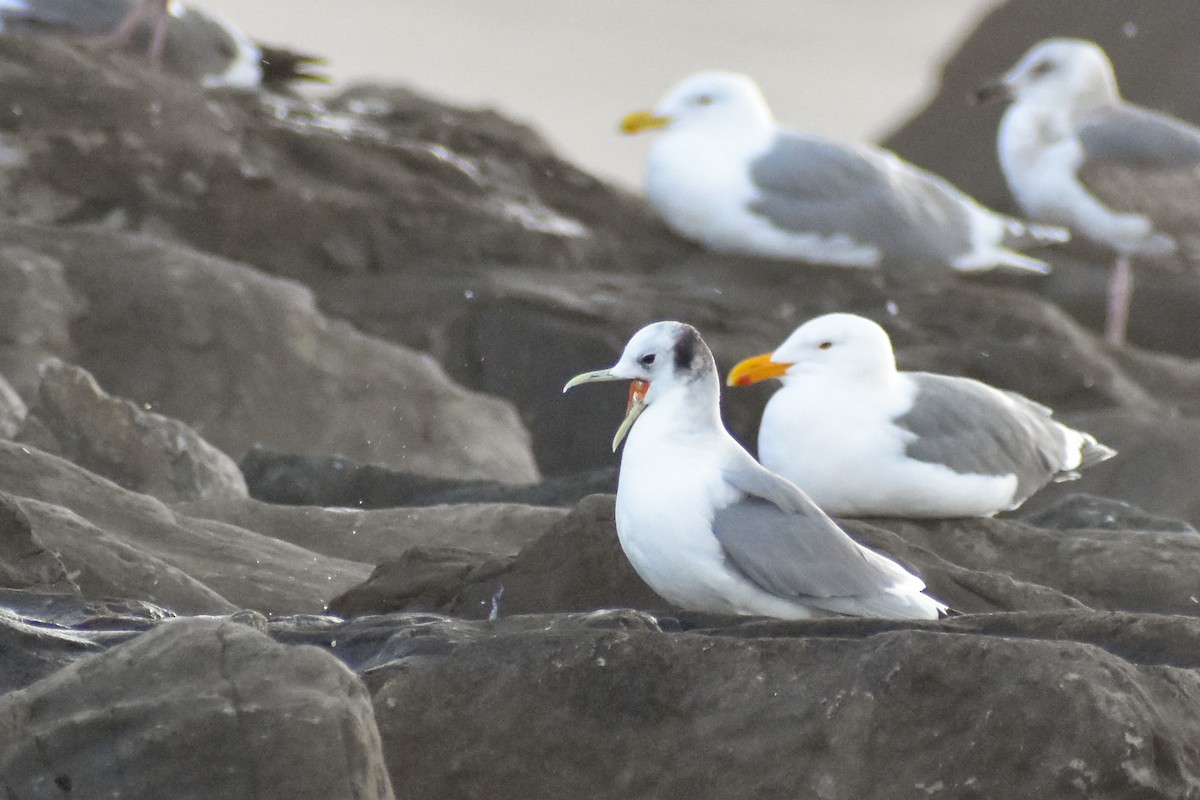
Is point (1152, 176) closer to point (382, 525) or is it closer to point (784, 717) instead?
point (382, 525)

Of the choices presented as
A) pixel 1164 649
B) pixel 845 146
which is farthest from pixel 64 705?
pixel 845 146

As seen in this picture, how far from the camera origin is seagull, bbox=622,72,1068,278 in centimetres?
1067

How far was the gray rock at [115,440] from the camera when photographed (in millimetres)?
6180

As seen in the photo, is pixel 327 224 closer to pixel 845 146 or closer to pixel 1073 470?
pixel 845 146

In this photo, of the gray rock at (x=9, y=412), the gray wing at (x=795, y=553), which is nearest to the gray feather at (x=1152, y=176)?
the gray rock at (x=9, y=412)

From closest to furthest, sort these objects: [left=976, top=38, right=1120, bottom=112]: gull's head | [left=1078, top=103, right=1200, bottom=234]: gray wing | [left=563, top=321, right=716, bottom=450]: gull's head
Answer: [left=563, top=321, right=716, bottom=450]: gull's head → [left=1078, top=103, right=1200, bottom=234]: gray wing → [left=976, top=38, right=1120, bottom=112]: gull's head

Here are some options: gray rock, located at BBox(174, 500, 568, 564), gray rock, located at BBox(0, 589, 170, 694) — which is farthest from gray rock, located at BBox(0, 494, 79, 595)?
gray rock, located at BBox(174, 500, 568, 564)

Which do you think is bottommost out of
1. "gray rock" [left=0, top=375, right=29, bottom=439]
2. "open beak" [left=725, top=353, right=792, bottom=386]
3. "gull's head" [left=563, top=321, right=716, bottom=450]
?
"gray rock" [left=0, top=375, right=29, bottom=439]

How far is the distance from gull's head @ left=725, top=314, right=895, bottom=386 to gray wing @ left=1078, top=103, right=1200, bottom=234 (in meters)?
6.75

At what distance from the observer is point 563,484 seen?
259 inches

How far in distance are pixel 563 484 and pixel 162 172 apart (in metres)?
3.58

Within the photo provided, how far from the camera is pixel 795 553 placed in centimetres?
428

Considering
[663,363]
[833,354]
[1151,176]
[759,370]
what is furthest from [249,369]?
[1151,176]

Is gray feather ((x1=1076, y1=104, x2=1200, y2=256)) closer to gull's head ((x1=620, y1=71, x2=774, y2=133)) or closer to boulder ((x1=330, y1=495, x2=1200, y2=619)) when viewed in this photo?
gull's head ((x1=620, y1=71, x2=774, y2=133))
